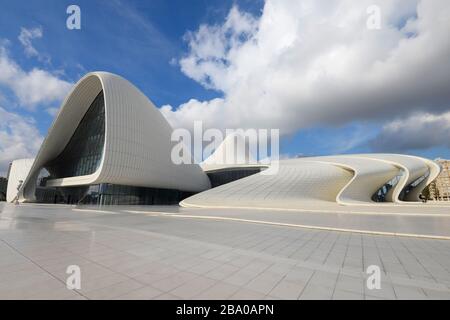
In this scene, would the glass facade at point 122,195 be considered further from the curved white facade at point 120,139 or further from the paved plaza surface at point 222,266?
the paved plaza surface at point 222,266

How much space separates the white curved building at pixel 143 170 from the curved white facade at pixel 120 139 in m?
0.12

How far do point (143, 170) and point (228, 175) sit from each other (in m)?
21.4

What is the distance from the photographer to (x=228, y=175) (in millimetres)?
47156

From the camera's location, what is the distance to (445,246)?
224 inches

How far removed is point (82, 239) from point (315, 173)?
77.0 ft

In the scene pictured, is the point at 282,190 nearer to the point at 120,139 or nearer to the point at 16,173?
the point at 120,139

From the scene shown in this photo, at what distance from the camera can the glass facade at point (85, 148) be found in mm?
29672

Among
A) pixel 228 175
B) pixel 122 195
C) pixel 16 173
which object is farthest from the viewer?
pixel 228 175

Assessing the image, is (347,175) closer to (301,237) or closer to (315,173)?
(315,173)

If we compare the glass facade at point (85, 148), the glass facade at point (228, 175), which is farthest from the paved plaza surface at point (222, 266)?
the glass facade at point (228, 175)

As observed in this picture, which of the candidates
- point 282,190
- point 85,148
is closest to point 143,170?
point 85,148

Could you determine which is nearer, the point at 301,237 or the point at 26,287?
the point at 26,287

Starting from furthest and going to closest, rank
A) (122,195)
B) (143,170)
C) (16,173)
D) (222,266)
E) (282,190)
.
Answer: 1. (16,173)
2. (143,170)
3. (122,195)
4. (282,190)
5. (222,266)
